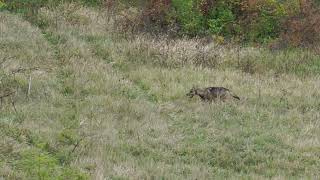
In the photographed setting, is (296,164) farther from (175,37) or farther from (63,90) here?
(175,37)

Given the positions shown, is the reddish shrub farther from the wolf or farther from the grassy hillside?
the wolf

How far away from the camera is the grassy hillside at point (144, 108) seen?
750 centimetres

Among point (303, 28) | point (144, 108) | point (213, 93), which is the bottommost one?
point (144, 108)

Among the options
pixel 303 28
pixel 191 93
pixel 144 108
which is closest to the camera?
pixel 144 108

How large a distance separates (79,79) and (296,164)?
16.4ft

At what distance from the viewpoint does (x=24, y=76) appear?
10.7 m

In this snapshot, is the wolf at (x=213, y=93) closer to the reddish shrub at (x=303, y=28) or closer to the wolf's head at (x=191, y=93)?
the wolf's head at (x=191, y=93)

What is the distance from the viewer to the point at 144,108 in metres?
9.88

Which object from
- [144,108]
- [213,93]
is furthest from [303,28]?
[144,108]

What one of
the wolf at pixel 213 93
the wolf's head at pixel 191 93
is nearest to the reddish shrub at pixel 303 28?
the wolf at pixel 213 93

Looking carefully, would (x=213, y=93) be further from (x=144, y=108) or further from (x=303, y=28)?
(x=303, y=28)

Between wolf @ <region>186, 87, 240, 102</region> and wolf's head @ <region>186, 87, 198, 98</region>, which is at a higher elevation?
wolf @ <region>186, 87, 240, 102</region>

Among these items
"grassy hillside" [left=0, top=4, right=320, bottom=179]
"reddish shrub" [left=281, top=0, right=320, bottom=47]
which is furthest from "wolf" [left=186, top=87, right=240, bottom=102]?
"reddish shrub" [left=281, top=0, right=320, bottom=47]

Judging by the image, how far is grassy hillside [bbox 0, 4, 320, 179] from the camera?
7504mm
